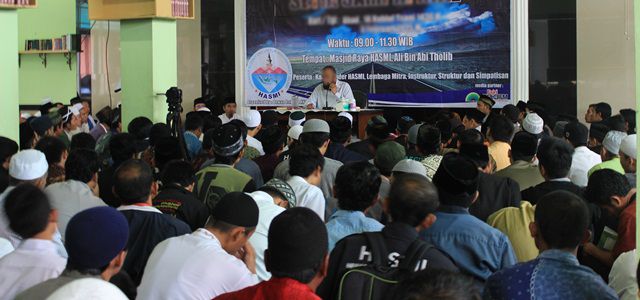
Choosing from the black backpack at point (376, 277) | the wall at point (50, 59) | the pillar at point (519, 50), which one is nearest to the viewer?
the black backpack at point (376, 277)

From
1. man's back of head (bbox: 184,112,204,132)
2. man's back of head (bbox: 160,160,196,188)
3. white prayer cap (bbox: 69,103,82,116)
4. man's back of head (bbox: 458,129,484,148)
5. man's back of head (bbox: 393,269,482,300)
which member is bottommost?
man's back of head (bbox: 393,269,482,300)

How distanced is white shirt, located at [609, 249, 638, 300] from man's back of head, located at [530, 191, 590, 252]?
0.64 meters

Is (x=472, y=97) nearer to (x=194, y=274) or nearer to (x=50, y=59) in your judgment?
(x=50, y=59)

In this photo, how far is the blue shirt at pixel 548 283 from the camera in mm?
2814

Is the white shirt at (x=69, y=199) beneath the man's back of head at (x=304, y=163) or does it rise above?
beneath

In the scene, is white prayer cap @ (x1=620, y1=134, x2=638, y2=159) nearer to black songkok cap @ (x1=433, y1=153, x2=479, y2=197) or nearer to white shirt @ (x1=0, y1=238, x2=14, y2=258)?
black songkok cap @ (x1=433, y1=153, x2=479, y2=197)

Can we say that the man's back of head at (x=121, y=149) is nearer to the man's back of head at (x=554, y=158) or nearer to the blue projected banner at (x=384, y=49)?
the man's back of head at (x=554, y=158)

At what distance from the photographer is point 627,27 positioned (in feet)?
40.1

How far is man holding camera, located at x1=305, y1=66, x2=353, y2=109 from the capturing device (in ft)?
40.5

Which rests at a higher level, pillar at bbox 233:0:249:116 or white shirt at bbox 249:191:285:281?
pillar at bbox 233:0:249:116

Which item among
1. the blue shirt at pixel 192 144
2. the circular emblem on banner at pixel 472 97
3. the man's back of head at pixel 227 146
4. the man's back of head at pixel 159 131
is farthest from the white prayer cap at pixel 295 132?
the circular emblem on banner at pixel 472 97

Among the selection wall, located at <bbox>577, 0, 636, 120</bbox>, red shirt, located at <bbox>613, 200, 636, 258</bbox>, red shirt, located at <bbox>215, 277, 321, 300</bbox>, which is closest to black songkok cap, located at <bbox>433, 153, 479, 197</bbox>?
red shirt, located at <bbox>613, 200, 636, 258</bbox>

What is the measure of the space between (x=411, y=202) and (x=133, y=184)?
61.1 inches

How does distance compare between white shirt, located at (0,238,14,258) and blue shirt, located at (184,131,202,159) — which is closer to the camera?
white shirt, located at (0,238,14,258)
